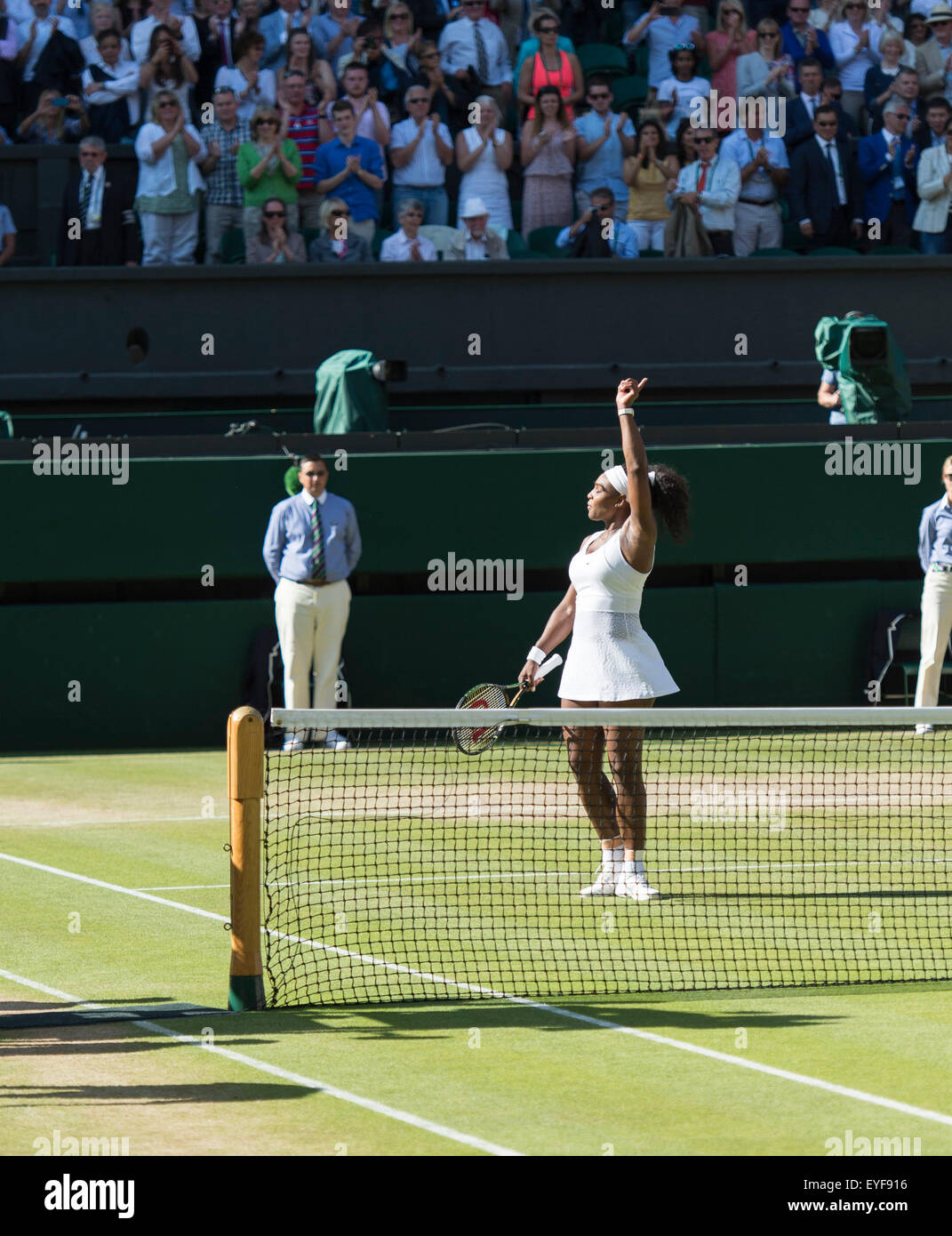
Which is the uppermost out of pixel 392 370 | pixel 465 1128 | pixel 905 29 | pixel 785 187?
pixel 905 29

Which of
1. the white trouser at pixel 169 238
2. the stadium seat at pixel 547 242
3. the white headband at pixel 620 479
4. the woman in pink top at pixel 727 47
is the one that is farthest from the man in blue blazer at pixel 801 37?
the white headband at pixel 620 479

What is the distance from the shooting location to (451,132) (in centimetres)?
1942

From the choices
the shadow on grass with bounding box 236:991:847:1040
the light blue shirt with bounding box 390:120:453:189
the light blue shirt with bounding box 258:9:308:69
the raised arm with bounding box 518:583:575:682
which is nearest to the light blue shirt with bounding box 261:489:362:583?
the light blue shirt with bounding box 390:120:453:189

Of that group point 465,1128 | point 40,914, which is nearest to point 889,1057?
point 465,1128

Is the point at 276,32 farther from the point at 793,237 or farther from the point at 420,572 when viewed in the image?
the point at 420,572

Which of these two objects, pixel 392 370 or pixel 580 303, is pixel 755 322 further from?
pixel 392 370

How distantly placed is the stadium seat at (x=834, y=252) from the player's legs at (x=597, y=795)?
427 inches

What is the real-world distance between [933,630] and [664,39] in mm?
7320

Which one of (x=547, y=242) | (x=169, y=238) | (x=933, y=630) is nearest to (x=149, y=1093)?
(x=933, y=630)

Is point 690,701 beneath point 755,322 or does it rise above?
beneath

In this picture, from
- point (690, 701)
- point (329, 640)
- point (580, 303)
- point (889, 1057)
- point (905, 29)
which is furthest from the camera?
point (905, 29)

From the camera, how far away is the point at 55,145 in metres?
18.7

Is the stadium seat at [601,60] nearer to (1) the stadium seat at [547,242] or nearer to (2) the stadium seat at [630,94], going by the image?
(2) the stadium seat at [630,94]

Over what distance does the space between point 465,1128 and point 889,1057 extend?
1634 mm
